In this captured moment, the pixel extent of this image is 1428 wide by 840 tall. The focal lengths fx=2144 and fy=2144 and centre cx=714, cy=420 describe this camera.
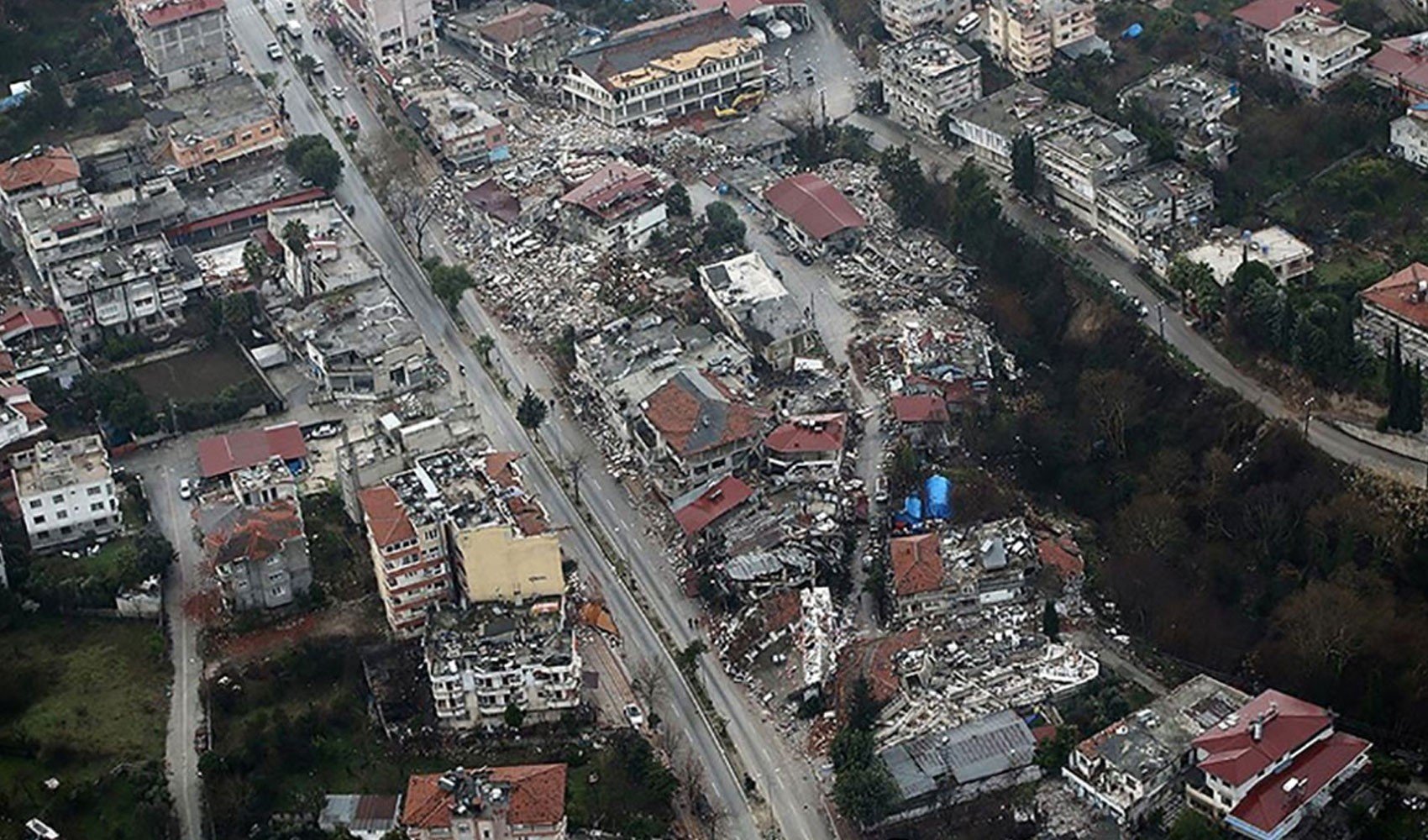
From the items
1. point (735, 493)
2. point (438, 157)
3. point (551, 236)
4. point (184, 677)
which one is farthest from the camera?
point (438, 157)

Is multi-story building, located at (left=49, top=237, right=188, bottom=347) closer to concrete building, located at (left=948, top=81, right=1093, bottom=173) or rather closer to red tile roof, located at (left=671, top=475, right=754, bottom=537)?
red tile roof, located at (left=671, top=475, right=754, bottom=537)

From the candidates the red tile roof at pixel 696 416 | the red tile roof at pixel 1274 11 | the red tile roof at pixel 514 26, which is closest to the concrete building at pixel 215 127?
the red tile roof at pixel 514 26

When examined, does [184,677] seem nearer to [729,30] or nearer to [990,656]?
[990,656]

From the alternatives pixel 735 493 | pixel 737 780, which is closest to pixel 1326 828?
pixel 737 780

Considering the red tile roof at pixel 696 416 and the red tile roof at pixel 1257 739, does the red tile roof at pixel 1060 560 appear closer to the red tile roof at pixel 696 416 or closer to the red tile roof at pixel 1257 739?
the red tile roof at pixel 1257 739

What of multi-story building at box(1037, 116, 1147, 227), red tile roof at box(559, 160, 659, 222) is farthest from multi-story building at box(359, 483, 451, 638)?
multi-story building at box(1037, 116, 1147, 227)

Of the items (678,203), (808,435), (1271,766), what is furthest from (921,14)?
(1271,766)

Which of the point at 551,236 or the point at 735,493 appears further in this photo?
the point at 551,236
